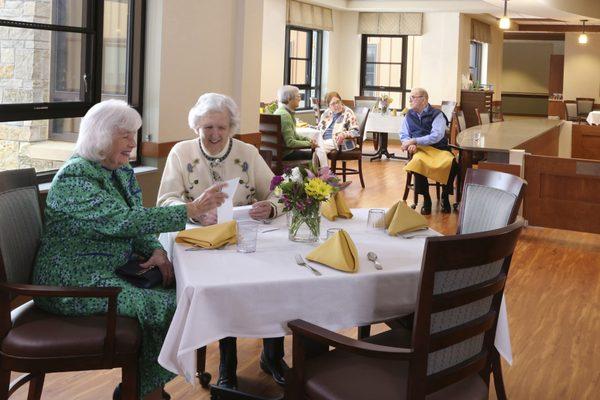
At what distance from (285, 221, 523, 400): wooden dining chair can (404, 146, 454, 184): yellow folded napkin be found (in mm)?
5303

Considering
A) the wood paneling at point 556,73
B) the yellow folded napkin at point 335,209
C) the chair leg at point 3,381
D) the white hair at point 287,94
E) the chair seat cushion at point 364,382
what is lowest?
the chair leg at point 3,381

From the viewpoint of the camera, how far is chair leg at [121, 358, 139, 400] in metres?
2.35

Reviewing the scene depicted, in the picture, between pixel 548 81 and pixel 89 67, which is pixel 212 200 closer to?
pixel 89 67

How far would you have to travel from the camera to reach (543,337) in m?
3.97

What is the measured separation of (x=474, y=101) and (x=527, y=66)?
33.6 feet

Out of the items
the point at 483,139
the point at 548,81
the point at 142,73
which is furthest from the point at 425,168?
the point at 548,81

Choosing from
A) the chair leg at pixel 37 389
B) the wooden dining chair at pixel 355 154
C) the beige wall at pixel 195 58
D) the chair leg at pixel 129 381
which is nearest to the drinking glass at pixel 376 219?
the chair leg at pixel 129 381

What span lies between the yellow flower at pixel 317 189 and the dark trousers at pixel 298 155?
526cm

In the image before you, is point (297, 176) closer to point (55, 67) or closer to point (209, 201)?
point (209, 201)

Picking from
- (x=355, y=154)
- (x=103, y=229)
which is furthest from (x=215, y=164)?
(x=355, y=154)

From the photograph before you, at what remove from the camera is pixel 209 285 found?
2.15m

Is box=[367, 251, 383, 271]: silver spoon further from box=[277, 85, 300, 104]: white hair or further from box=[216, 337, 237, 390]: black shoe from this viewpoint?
box=[277, 85, 300, 104]: white hair

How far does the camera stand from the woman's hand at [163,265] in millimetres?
2648

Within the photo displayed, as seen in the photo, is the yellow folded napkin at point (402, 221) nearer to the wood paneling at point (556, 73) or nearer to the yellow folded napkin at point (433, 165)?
the yellow folded napkin at point (433, 165)
